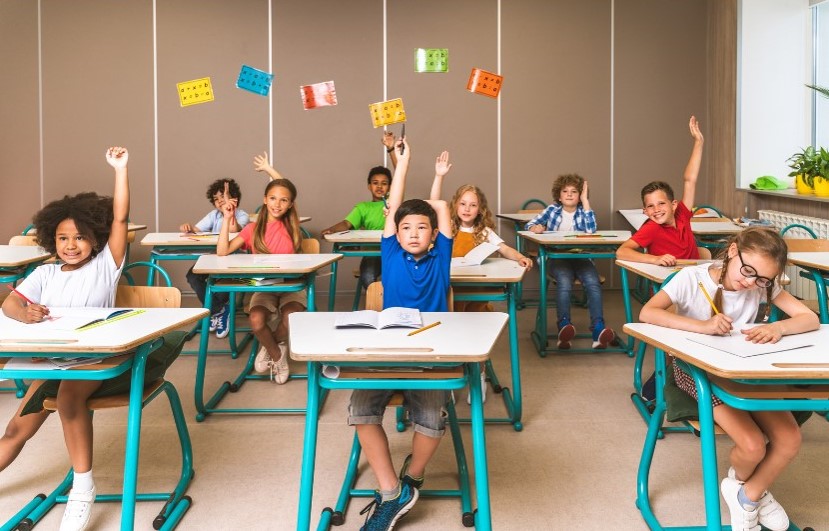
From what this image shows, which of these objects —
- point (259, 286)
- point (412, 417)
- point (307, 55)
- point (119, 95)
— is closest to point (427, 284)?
point (412, 417)

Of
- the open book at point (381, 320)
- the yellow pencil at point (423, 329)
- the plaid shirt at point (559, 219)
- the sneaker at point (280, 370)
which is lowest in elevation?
Answer: the sneaker at point (280, 370)

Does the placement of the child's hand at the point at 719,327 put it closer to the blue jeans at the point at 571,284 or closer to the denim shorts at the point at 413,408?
the denim shorts at the point at 413,408

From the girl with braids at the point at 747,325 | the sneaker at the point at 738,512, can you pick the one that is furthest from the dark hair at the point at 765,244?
the sneaker at the point at 738,512

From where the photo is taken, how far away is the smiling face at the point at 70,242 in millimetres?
2590

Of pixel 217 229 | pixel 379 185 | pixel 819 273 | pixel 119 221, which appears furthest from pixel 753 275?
pixel 217 229

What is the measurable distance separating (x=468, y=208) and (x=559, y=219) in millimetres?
1095

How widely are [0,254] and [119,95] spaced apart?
2797 mm

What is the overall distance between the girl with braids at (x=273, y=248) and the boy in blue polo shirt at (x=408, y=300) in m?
1.16

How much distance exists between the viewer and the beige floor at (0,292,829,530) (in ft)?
7.93

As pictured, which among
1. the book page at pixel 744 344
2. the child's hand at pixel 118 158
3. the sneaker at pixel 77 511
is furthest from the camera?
the child's hand at pixel 118 158

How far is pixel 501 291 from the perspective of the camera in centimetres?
334

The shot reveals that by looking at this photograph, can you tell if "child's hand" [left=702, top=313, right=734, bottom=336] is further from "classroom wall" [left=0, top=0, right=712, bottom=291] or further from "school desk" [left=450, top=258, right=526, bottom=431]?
"classroom wall" [left=0, top=0, right=712, bottom=291]

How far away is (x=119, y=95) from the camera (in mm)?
6285

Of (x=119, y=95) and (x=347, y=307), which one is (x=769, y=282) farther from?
(x=119, y=95)
